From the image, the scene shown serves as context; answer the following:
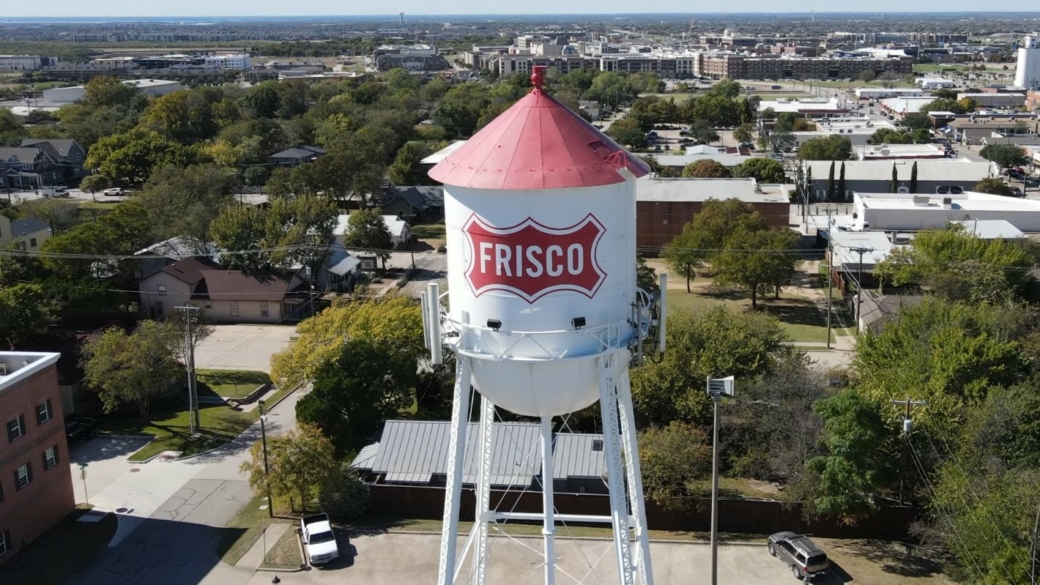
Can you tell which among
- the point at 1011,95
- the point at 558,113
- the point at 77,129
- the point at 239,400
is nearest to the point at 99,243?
the point at 239,400

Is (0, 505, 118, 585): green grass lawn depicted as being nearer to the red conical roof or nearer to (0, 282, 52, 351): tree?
(0, 282, 52, 351): tree

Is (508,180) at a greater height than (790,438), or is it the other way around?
(508,180)

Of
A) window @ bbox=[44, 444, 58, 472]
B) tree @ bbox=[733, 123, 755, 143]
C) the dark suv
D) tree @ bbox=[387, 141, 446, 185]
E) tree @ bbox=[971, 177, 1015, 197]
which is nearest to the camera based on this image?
the dark suv

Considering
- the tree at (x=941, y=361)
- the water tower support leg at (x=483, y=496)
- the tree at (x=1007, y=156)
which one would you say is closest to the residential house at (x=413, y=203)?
the tree at (x=941, y=361)

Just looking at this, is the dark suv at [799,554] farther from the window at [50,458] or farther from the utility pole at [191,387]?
the window at [50,458]

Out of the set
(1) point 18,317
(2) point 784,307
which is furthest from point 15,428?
(2) point 784,307

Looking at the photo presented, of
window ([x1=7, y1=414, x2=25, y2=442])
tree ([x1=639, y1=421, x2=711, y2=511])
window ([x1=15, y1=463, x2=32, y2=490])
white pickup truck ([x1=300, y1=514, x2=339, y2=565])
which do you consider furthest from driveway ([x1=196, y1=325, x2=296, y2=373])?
tree ([x1=639, y1=421, x2=711, y2=511])

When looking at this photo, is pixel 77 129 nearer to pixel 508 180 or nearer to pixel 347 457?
pixel 347 457

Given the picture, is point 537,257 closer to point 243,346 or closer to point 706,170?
point 243,346
